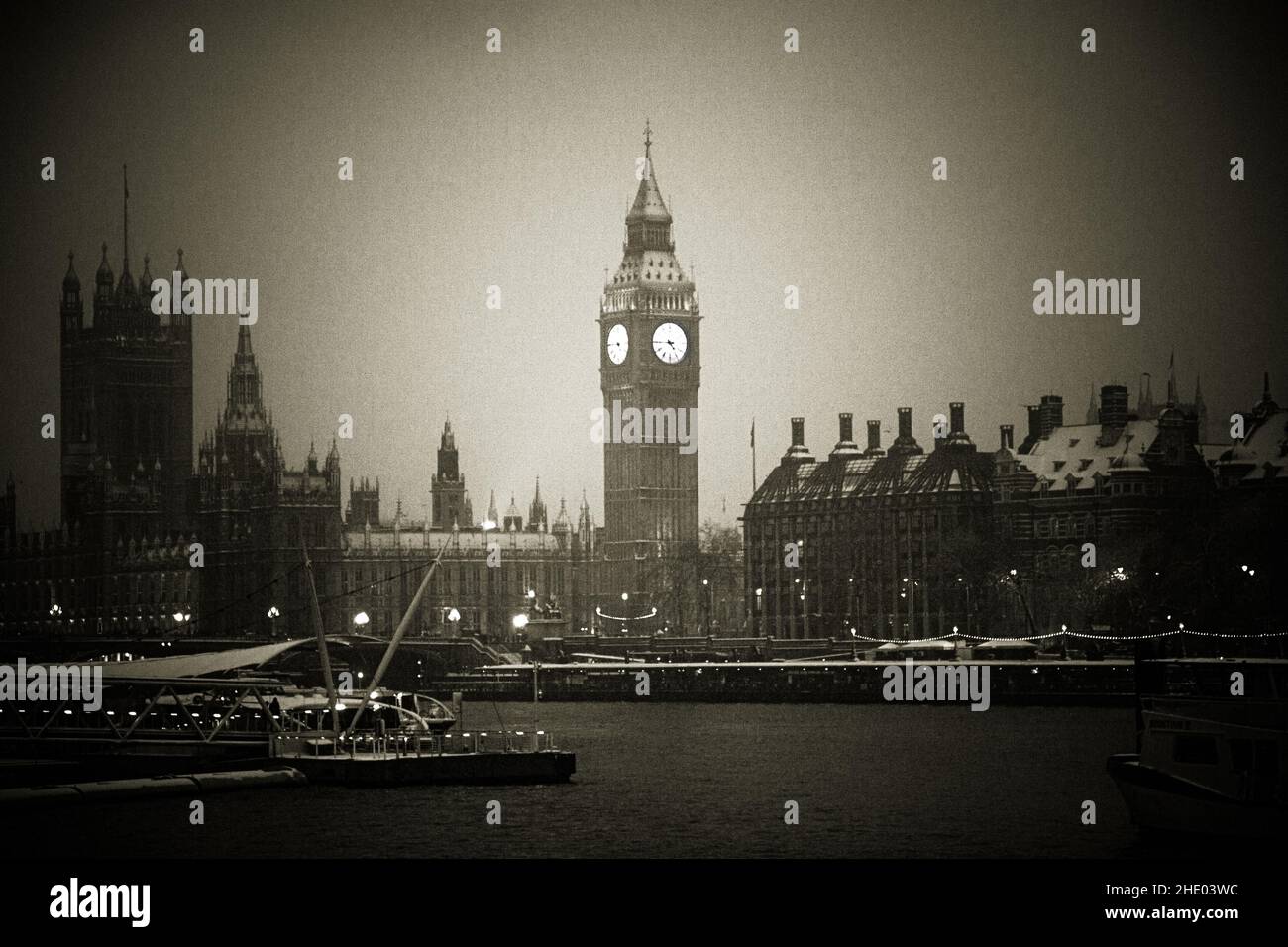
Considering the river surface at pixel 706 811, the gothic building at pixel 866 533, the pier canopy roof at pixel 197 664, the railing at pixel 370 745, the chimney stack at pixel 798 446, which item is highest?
the chimney stack at pixel 798 446

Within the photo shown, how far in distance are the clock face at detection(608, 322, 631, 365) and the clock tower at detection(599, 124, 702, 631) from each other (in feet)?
0.18

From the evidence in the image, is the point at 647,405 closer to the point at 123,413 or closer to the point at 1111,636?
the point at 123,413

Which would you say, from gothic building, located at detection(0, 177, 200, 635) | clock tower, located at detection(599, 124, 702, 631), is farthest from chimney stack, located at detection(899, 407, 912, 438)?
gothic building, located at detection(0, 177, 200, 635)

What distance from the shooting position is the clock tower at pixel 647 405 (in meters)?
145

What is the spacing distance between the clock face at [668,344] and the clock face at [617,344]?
1.67 meters

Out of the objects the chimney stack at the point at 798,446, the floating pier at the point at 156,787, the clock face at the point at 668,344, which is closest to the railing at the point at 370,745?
the floating pier at the point at 156,787

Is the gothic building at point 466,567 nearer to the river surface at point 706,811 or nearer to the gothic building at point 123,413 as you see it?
the gothic building at point 123,413

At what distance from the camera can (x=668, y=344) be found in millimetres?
146625

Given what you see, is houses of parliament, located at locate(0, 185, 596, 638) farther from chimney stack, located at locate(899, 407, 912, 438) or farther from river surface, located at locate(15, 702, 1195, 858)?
river surface, located at locate(15, 702, 1195, 858)

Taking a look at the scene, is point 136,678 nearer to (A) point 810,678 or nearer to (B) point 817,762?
(B) point 817,762

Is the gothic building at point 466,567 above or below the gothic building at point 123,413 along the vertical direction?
below
